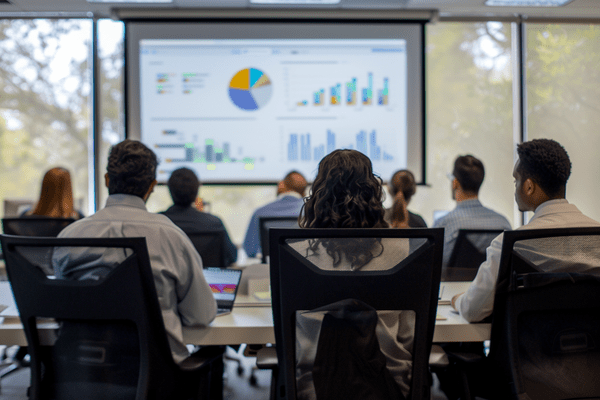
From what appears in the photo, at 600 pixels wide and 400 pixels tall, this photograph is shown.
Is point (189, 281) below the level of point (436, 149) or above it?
below

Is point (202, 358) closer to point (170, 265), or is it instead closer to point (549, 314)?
point (170, 265)

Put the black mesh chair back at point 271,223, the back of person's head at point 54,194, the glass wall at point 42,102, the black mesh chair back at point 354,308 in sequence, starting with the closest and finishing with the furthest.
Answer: the black mesh chair back at point 354,308, the black mesh chair back at point 271,223, the back of person's head at point 54,194, the glass wall at point 42,102

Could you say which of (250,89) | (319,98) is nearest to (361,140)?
(319,98)

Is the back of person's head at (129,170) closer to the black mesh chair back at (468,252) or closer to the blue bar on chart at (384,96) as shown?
the black mesh chair back at (468,252)

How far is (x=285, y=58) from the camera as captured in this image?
4.16m

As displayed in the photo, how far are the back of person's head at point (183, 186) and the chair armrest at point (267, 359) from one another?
4.83 feet

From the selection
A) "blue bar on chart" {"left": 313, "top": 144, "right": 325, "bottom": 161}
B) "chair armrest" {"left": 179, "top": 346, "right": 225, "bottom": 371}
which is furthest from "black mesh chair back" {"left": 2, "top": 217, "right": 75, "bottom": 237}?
"blue bar on chart" {"left": 313, "top": 144, "right": 325, "bottom": 161}

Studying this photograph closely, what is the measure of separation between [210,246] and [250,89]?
2.40 meters

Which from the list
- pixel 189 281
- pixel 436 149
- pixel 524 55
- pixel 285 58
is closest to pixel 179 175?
pixel 189 281

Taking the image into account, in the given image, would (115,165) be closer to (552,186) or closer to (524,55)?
(552,186)

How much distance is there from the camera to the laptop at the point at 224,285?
141cm

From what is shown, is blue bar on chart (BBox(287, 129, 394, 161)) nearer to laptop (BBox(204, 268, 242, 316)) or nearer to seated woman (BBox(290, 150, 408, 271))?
laptop (BBox(204, 268, 242, 316))

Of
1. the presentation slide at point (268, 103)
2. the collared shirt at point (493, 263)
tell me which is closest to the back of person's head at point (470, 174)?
the collared shirt at point (493, 263)

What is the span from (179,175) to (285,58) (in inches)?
84.2
